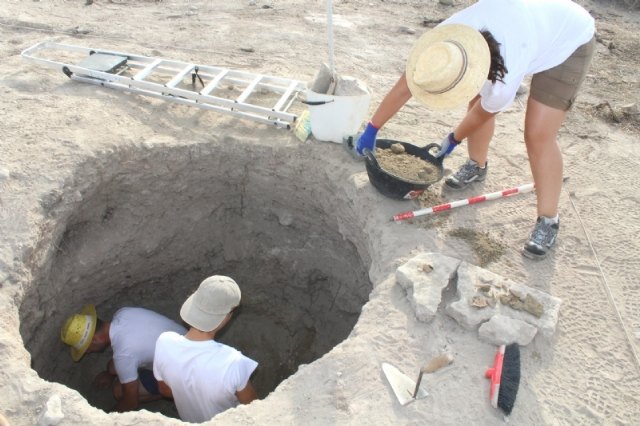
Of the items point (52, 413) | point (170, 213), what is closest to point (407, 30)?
point (170, 213)

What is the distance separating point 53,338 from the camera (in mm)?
3791

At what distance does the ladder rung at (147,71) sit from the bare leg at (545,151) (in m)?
3.05

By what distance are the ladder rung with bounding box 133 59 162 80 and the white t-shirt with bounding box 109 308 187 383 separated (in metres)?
1.99

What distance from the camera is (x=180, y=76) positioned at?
14.6 feet

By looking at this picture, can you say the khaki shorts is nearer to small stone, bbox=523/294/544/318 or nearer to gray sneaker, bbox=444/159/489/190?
gray sneaker, bbox=444/159/489/190

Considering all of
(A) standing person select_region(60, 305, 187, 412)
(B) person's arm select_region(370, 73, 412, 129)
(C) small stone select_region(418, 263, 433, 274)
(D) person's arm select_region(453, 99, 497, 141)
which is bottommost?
(A) standing person select_region(60, 305, 187, 412)

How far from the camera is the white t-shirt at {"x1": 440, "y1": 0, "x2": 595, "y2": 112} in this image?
9.28 feet

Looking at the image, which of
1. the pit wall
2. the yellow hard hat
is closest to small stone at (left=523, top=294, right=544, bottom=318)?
the pit wall

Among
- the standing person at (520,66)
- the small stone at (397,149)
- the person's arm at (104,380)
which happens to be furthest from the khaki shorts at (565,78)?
the person's arm at (104,380)

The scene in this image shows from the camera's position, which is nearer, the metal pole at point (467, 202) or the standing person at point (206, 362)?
the standing person at point (206, 362)

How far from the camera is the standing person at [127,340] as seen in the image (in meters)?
3.47

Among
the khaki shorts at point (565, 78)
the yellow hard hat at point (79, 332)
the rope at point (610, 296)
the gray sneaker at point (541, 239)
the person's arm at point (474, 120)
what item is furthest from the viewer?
the person's arm at point (474, 120)

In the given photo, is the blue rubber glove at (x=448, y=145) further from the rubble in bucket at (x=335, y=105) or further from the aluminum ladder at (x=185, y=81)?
the aluminum ladder at (x=185, y=81)

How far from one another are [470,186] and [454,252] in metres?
0.82
